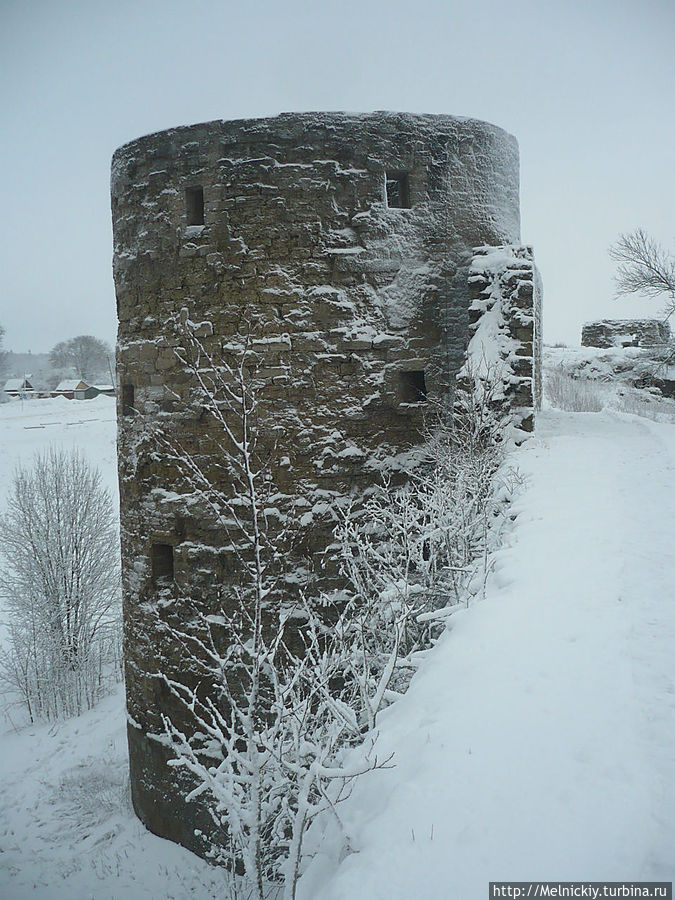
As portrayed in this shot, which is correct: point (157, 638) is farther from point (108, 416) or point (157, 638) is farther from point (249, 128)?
point (108, 416)

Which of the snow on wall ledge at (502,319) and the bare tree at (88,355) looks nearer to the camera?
the snow on wall ledge at (502,319)

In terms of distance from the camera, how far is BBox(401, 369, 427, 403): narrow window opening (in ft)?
20.9

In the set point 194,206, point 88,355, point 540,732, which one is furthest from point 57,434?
point 88,355

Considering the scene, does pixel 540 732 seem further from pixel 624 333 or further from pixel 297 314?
pixel 624 333

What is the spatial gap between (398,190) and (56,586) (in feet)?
37.9

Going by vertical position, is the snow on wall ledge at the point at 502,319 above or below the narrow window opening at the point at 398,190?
below

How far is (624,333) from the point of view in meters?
20.3

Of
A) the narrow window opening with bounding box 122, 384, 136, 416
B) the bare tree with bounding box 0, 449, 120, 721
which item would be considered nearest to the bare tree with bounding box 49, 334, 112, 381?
the bare tree with bounding box 0, 449, 120, 721

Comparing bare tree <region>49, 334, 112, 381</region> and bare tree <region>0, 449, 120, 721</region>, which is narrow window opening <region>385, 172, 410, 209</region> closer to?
bare tree <region>0, 449, 120, 721</region>

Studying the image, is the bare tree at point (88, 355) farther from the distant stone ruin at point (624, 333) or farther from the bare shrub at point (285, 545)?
the bare shrub at point (285, 545)

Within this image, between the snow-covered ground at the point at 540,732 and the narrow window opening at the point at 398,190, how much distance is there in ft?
9.59

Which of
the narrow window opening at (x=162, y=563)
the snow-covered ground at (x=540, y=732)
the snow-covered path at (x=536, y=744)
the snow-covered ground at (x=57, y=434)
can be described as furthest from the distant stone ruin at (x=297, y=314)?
the snow-covered ground at (x=57, y=434)

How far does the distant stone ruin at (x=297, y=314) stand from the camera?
232 inches

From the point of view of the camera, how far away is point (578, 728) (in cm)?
268
